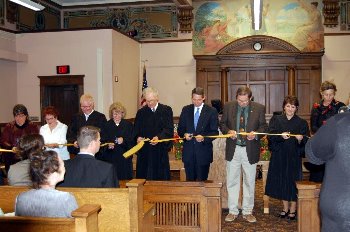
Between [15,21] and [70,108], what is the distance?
2.72 meters

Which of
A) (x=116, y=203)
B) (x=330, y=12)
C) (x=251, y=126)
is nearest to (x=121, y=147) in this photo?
(x=251, y=126)

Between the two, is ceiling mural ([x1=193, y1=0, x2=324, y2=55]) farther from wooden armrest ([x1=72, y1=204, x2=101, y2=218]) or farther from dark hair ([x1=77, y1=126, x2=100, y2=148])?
wooden armrest ([x1=72, y1=204, x2=101, y2=218])

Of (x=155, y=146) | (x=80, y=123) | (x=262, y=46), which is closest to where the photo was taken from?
(x=155, y=146)

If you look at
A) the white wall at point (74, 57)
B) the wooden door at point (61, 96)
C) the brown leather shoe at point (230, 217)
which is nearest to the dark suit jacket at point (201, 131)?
the brown leather shoe at point (230, 217)

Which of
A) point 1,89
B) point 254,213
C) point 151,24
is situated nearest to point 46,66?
point 1,89

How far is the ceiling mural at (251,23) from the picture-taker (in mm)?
12203

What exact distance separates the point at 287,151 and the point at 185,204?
1.73 meters

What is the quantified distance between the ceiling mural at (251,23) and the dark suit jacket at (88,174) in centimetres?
942

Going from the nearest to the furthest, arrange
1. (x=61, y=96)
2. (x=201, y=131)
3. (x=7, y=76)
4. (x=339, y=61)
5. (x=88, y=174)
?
(x=88, y=174)
(x=201, y=131)
(x=7, y=76)
(x=61, y=96)
(x=339, y=61)

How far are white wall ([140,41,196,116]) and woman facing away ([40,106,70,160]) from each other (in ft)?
24.1

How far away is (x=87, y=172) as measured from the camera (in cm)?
354

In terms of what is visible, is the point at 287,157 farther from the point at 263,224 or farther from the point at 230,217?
the point at 230,217

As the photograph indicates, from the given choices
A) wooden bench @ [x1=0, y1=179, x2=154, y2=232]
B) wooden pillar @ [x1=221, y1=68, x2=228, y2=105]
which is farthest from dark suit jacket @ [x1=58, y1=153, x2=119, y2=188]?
wooden pillar @ [x1=221, y1=68, x2=228, y2=105]

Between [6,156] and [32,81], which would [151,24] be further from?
[6,156]
